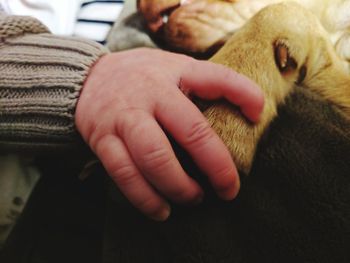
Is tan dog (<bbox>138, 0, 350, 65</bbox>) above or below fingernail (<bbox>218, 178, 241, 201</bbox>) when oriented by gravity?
above

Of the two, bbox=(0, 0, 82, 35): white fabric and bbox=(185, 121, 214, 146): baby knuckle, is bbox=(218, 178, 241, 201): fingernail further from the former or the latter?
bbox=(0, 0, 82, 35): white fabric

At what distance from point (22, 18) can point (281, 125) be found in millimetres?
483

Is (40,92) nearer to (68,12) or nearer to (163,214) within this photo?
(163,214)

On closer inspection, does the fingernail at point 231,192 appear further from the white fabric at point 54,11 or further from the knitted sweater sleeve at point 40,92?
the white fabric at point 54,11

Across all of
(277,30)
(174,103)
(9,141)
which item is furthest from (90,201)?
(277,30)

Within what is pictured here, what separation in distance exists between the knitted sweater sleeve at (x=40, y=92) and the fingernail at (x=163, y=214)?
0.19 metres

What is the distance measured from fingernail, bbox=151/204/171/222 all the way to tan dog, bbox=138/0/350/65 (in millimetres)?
347

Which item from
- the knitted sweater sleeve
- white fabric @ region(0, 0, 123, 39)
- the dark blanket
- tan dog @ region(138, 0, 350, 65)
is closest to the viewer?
the dark blanket

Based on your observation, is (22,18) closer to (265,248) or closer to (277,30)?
(277,30)

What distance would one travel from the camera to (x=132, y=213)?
49 cm

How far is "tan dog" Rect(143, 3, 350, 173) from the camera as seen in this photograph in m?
0.49

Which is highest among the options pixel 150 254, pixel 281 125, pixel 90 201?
pixel 281 125

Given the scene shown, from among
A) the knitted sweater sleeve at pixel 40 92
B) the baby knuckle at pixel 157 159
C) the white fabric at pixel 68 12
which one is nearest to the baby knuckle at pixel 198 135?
the baby knuckle at pixel 157 159

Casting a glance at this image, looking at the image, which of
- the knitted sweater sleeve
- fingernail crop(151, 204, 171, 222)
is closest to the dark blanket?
fingernail crop(151, 204, 171, 222)
